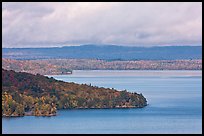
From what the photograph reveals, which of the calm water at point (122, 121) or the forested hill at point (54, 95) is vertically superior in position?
the forested hill at point (54, 95)

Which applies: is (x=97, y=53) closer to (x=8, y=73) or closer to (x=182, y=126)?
(x=8, y=73)

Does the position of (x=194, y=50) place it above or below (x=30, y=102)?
above

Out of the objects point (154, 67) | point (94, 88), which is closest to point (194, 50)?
point (154, 67)

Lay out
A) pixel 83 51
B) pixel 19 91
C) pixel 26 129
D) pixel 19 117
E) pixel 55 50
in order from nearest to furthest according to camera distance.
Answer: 1. pixel 26 129
2. pixel 19 117
3. pixel 19 91
4. pixel 55 50
5. pixel 83 51

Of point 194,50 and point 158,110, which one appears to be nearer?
point 158,110

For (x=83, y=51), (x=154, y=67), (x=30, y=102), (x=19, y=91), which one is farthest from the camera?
(x=83, y=51)

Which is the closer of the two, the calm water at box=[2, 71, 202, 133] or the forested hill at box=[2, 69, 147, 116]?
the calm water at box=[2, 71, 202, 133]

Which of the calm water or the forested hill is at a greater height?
the forested hill

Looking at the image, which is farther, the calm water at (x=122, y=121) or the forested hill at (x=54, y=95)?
the forested hill at (x=54, y=95)
